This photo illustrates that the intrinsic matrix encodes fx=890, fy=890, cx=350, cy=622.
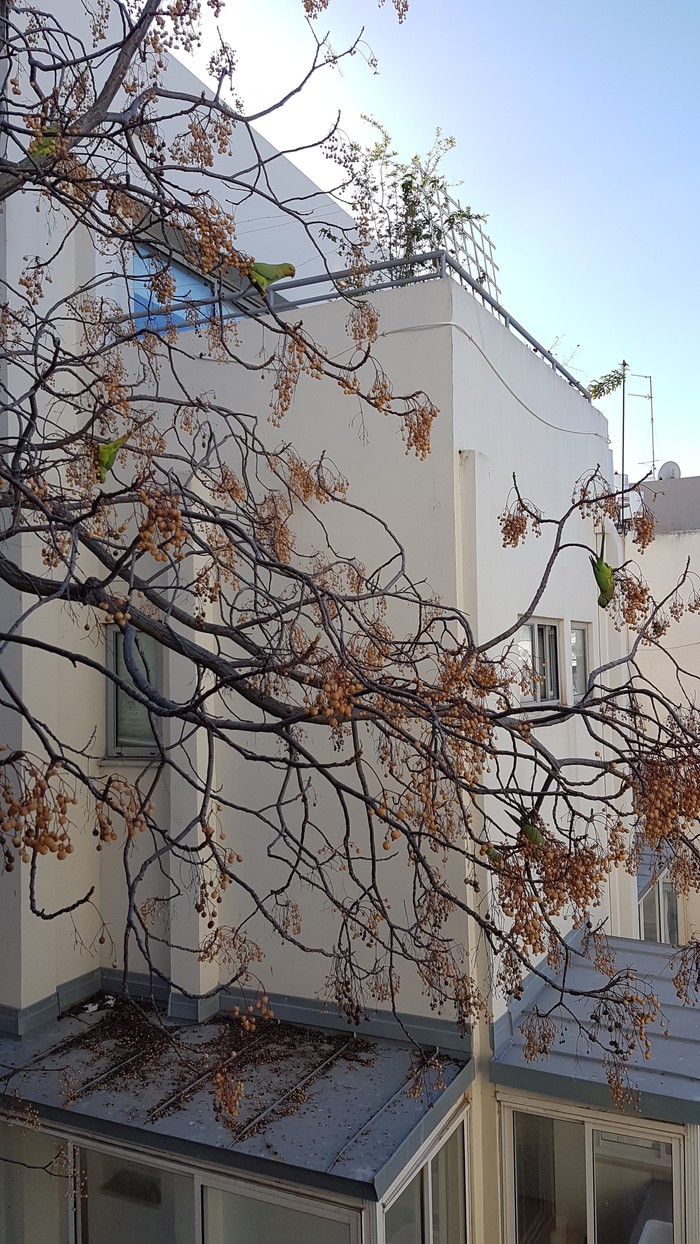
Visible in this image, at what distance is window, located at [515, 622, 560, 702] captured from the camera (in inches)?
284

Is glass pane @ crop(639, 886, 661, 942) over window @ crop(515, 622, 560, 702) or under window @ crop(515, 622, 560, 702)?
under

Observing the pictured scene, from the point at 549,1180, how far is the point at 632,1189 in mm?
521

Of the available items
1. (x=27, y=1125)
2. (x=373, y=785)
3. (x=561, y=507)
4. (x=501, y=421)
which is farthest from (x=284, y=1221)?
(x=561, y=507)

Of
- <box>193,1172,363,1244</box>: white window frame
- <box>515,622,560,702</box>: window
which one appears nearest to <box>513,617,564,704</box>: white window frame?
<box>515,622,560,702</box>: window

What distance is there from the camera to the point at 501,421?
6.77 meters

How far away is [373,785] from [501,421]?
291cm

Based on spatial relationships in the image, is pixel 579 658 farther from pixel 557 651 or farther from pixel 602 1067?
pixel 602 1067

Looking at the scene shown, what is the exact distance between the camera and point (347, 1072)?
17.8 ft

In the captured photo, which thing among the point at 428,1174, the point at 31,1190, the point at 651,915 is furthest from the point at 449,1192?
the point at 651,915

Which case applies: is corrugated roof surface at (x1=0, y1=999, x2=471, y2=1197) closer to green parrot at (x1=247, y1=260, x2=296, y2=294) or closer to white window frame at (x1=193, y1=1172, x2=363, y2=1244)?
white window frame at (x1=193, y1=1172, x2=363, y2=1244)

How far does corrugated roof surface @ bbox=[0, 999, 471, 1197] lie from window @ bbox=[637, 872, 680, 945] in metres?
6.29

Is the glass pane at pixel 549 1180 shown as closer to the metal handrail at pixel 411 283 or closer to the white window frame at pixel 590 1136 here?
the white window frame at pixel 590 1136

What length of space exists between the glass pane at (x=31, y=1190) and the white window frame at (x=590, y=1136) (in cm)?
271

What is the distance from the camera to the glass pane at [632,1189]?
524 centimetres
